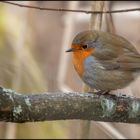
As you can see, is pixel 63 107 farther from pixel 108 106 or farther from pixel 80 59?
pixel 80 59

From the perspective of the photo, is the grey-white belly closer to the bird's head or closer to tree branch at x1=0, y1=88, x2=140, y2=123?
the bird's head

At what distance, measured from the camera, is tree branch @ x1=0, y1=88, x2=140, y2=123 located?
104 inches

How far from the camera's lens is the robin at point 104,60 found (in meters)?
3.57

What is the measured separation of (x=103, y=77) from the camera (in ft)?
11.8

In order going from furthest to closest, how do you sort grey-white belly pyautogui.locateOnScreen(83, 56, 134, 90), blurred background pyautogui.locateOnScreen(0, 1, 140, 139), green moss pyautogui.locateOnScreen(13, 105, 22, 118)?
blurred background pyautogui.locateOnScreen(0, 1, 140, 139), grey-white belly pyautogui.locateOnScreen(83, 56, 134, 90), green moss pyautogui.locateOnScreen(13, 105, 22, 118)

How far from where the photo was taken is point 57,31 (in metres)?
7.88

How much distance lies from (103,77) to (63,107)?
89cm

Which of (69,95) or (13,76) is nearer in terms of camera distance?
(69,95)

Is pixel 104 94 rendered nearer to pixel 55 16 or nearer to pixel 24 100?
pixel 24 100

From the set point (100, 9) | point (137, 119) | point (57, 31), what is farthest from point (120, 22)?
point (137, 119)

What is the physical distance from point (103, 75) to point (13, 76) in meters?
1.01

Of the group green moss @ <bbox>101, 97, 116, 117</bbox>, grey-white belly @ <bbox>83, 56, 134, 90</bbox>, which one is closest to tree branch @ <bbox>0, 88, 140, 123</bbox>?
green moss @ <bbox>101, 97, 116, 117</bbox>

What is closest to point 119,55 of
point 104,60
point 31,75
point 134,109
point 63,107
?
point 104,60

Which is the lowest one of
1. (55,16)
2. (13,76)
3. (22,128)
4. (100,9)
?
(22,128)
